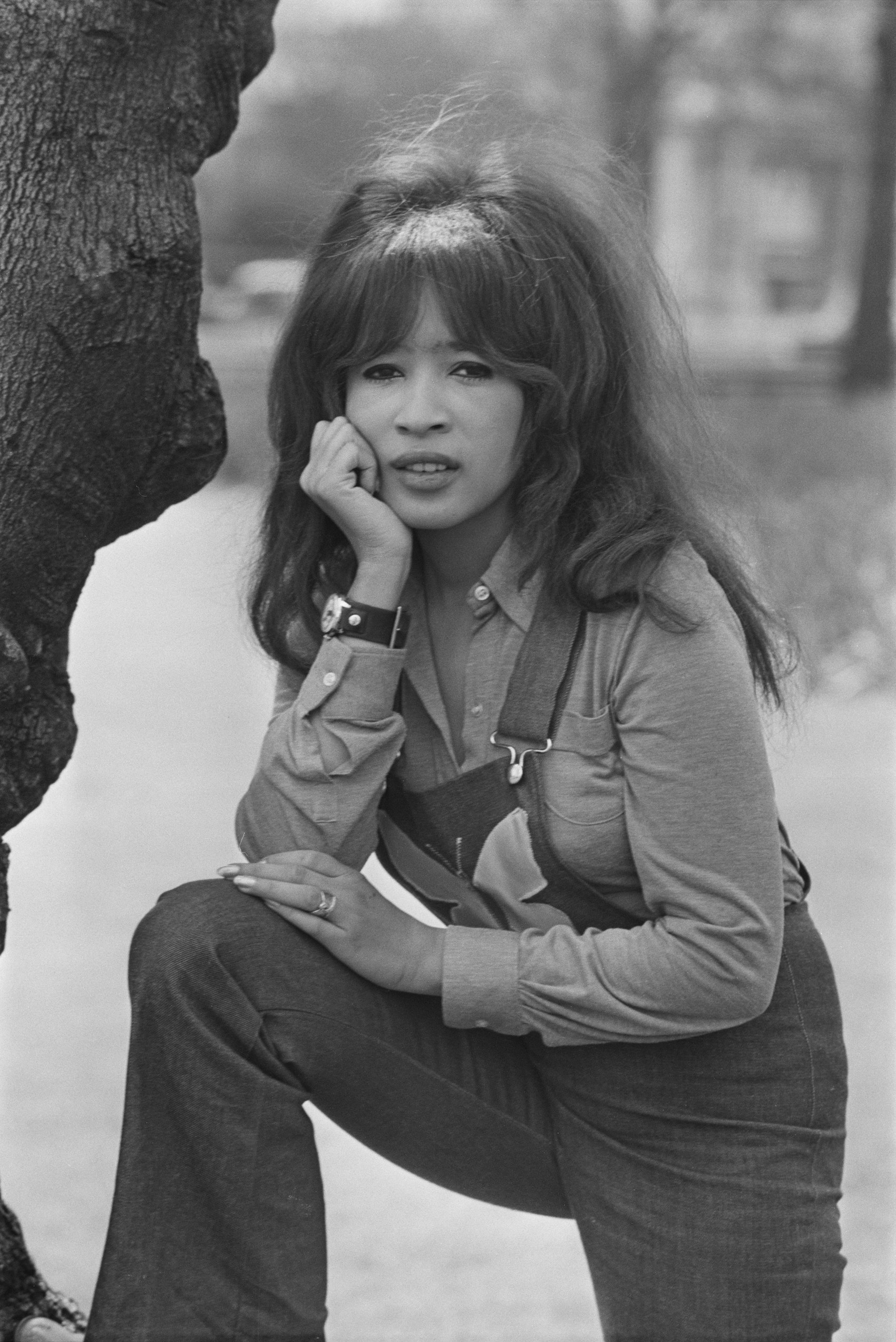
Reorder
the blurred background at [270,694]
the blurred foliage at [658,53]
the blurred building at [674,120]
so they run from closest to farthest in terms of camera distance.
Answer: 1. the blurred background at [270,694]
2. the blurred building at [674,120]
3. the blurred foliage at [658,53]

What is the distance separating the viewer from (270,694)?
21.5ft

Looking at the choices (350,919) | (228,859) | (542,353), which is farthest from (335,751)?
(228,859)

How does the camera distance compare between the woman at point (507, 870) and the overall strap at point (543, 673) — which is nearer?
the woman at point (507, 870)

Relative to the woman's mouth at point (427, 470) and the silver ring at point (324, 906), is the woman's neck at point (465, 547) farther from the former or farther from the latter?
the silver ring at point (324, 906)

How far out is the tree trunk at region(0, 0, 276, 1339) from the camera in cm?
185

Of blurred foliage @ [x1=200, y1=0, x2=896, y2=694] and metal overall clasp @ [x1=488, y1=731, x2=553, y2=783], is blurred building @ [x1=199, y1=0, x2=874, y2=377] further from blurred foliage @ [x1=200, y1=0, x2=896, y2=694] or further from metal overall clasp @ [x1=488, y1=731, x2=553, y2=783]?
metal overall clasp @ [x1=488, y1=731, x2=553, y2=783]

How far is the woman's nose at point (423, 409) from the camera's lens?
79.8 inches

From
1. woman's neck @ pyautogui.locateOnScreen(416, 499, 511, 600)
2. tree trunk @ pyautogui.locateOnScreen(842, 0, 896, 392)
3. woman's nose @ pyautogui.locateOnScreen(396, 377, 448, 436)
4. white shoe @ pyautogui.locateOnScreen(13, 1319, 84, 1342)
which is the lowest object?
white shoe @ pyautogui.locateOnScreen(13, 1319, 84, 1342)

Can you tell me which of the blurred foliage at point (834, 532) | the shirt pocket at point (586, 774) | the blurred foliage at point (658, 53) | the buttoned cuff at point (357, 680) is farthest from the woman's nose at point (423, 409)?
the blurred foliage at point (658, 53)

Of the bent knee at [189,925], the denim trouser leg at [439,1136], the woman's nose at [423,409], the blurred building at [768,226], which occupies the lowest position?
the denim trouser leg at [439,1136]

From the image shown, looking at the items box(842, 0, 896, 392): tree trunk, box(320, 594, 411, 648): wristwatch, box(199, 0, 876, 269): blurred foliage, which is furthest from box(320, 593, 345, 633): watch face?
box(842, 0, 896, 392): tree trunk

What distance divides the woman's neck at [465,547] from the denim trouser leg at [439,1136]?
0.49 m

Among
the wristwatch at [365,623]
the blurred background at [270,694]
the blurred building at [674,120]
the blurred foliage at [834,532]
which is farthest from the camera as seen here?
the blurred building at [674,120]

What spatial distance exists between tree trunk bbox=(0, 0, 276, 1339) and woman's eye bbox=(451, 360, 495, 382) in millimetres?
303
